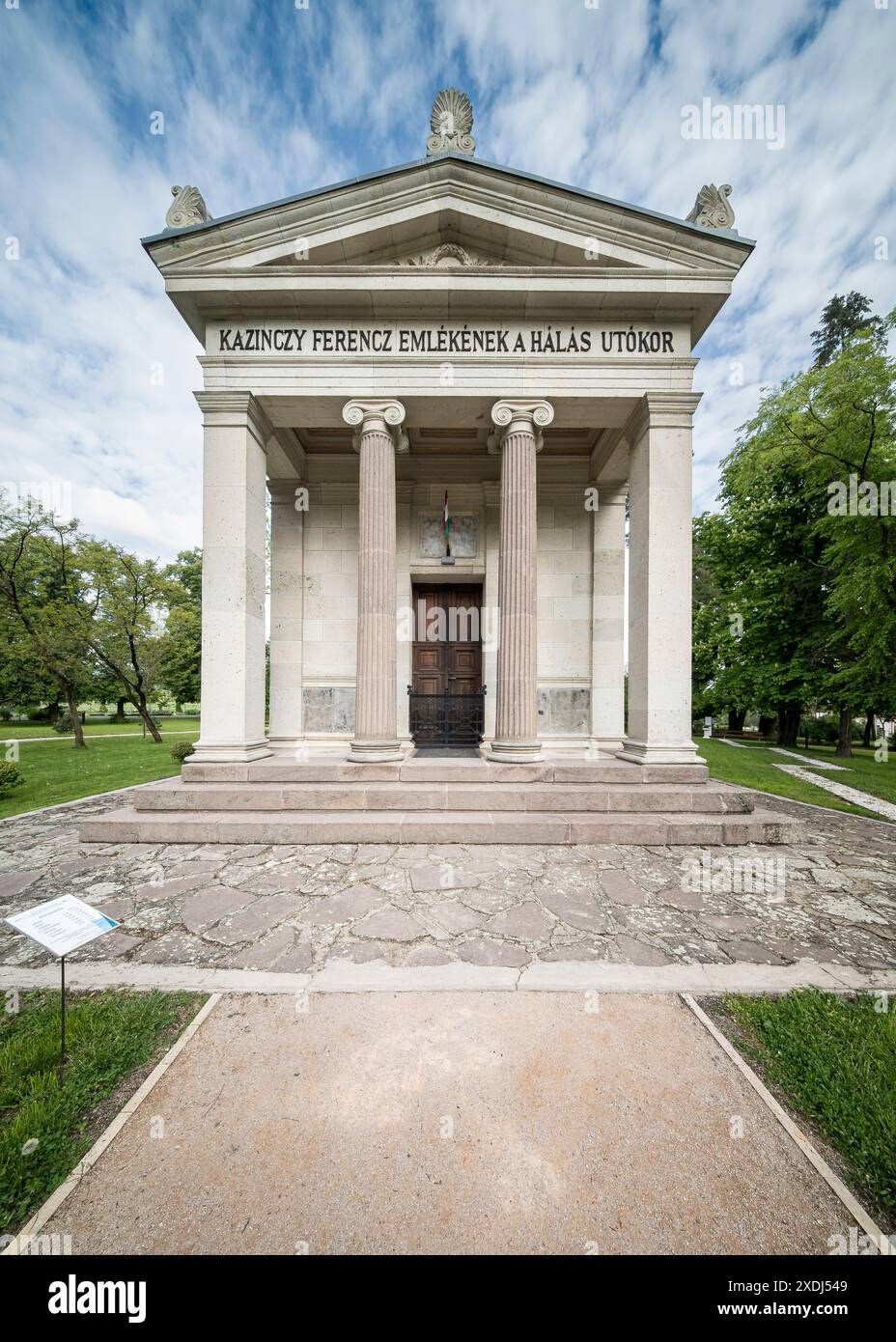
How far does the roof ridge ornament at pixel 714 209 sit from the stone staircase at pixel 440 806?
30.9 ft

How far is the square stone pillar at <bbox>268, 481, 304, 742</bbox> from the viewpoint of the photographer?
10.5 metres

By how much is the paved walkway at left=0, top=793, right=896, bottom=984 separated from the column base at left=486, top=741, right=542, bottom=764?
1719 mm

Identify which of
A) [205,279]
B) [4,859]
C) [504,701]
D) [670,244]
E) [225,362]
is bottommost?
[4,859]

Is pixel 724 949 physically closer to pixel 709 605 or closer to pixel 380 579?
pixel 380 579

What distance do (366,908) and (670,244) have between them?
36.8ft

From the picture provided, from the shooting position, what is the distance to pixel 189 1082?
2.72m

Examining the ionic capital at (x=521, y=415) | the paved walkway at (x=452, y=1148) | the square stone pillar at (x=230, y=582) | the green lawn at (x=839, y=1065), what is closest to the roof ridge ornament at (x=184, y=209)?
the square stone pillar at (x=230, y=582)

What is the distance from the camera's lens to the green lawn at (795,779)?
33.6 feet

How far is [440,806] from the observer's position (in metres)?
7.30

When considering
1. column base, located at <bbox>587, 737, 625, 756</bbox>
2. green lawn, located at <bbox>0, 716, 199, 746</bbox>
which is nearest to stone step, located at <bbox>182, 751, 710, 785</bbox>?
column base, located at <bbox>587, 737, 625, 756</bbox>

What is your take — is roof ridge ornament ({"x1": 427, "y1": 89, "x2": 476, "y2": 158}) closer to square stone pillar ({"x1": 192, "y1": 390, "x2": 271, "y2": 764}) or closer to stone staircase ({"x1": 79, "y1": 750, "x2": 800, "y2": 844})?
square stone pillar ({"x1": 192, "y1": 390, "x2": 271, "y2": 764})

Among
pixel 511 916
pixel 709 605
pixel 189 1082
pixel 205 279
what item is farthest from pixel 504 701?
pixel 709 605

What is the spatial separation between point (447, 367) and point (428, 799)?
24.5 feet

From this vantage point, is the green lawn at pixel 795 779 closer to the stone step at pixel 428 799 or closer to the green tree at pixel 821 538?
the green tree at pixel 821 538
